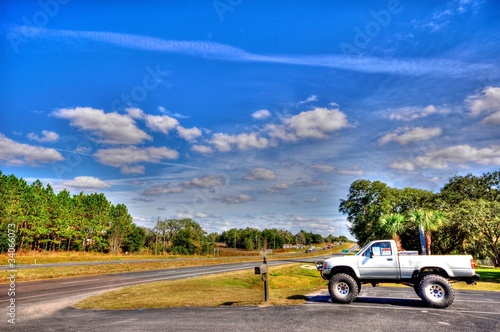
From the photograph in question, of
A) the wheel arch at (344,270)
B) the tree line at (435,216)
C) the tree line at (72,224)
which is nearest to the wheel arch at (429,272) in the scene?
the wheel arch at (344,270)

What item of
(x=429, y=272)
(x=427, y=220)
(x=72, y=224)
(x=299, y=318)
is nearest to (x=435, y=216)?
(x=427, y=220)

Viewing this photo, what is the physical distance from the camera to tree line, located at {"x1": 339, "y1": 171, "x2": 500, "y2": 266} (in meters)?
27.3

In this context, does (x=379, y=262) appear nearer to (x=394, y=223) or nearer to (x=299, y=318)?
(x=299, y=318)

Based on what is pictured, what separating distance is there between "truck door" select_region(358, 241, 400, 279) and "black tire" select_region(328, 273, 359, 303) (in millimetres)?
590

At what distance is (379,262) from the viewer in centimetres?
1211

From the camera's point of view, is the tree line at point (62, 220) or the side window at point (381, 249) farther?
the tree line at point (62, 220)

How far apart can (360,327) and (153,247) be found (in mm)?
98301

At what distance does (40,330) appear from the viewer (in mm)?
9688

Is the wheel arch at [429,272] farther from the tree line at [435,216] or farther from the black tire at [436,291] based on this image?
the tree line at [435,216]

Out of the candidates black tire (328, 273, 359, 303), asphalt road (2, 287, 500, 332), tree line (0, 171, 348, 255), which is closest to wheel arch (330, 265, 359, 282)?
black tire (328, 273, 359, 303)

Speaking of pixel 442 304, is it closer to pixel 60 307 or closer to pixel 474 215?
pixel 60 307

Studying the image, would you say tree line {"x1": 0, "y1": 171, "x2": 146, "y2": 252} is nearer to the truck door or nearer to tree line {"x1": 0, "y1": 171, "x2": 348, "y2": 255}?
tree line {"x1": 0, "y1": 171, "x2": 348, "y2": 255}

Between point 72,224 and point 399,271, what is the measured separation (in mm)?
82837

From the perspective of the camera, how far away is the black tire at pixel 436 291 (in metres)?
10.8
